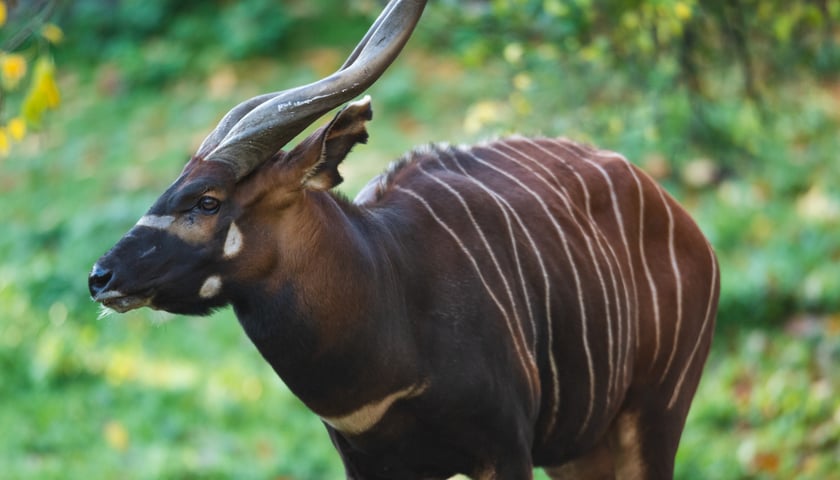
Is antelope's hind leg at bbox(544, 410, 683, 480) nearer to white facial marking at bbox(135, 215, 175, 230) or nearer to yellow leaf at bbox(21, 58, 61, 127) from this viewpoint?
white facial marking at bbox(135, 215, 175, 230)

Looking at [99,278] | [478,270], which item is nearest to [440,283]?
[478,270]

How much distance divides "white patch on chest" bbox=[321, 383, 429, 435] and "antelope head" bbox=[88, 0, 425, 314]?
1.60 feet

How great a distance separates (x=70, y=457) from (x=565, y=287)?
14.7 feet

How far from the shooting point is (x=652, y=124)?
20.4ft

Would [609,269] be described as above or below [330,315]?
below

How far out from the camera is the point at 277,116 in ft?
10.7

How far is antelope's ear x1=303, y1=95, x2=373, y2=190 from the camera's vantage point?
3391 millimetres

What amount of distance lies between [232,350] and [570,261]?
5040 millimetres

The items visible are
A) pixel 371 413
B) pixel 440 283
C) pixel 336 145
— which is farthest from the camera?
pixel 440 283

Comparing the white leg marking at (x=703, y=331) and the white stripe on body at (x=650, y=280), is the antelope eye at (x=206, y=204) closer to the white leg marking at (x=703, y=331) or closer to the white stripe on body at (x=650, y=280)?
the white stripe on body at (x=650, y=280)

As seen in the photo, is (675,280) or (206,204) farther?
(675,280)

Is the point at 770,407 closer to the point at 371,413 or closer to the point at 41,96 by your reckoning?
the point at 371,413

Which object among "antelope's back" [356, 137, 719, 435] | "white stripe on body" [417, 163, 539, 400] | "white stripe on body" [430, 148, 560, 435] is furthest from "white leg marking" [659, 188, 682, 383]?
"white stripe on body" [417, 163, 539, 400]

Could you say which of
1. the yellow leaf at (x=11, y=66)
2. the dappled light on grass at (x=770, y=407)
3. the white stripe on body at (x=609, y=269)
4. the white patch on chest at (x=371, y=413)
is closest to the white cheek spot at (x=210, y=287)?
the white patch on chest at (x=371, y=413)
